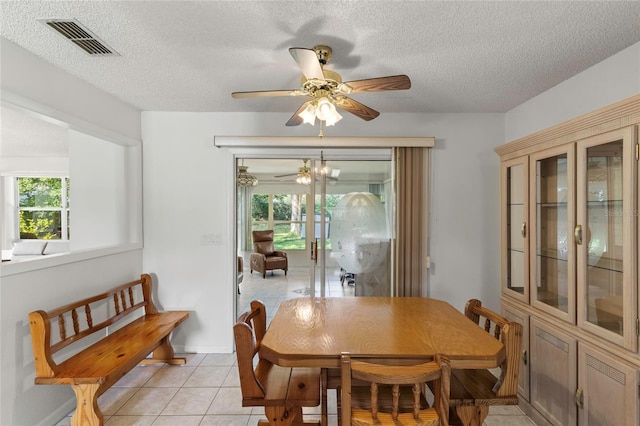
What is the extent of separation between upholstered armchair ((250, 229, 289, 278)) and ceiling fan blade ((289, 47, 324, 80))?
4742 millimetres

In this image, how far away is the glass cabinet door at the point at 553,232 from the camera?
1948 mm

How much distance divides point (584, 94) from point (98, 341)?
412cm

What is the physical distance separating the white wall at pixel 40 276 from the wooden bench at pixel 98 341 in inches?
5.8

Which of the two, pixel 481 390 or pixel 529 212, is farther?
pixel 529 212

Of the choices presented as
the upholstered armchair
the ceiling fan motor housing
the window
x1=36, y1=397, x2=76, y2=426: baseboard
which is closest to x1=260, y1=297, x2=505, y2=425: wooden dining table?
the ceiling fan motor housing

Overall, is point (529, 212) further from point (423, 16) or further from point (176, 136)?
point (176, 136)

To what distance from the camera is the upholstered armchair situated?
6.21m

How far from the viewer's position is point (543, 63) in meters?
2.20

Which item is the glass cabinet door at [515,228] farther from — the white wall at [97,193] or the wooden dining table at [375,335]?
the white wall at [97,193]

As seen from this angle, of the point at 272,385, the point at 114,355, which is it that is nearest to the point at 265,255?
the point at 114,355

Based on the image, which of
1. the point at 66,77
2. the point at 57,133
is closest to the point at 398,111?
the point at 66,77

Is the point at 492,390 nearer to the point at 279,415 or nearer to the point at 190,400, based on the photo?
the point at 279,415

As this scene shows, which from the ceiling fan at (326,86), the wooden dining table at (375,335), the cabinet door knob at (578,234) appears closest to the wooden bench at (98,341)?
the wooden dining table at (375,335)

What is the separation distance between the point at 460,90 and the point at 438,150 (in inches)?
28.5
